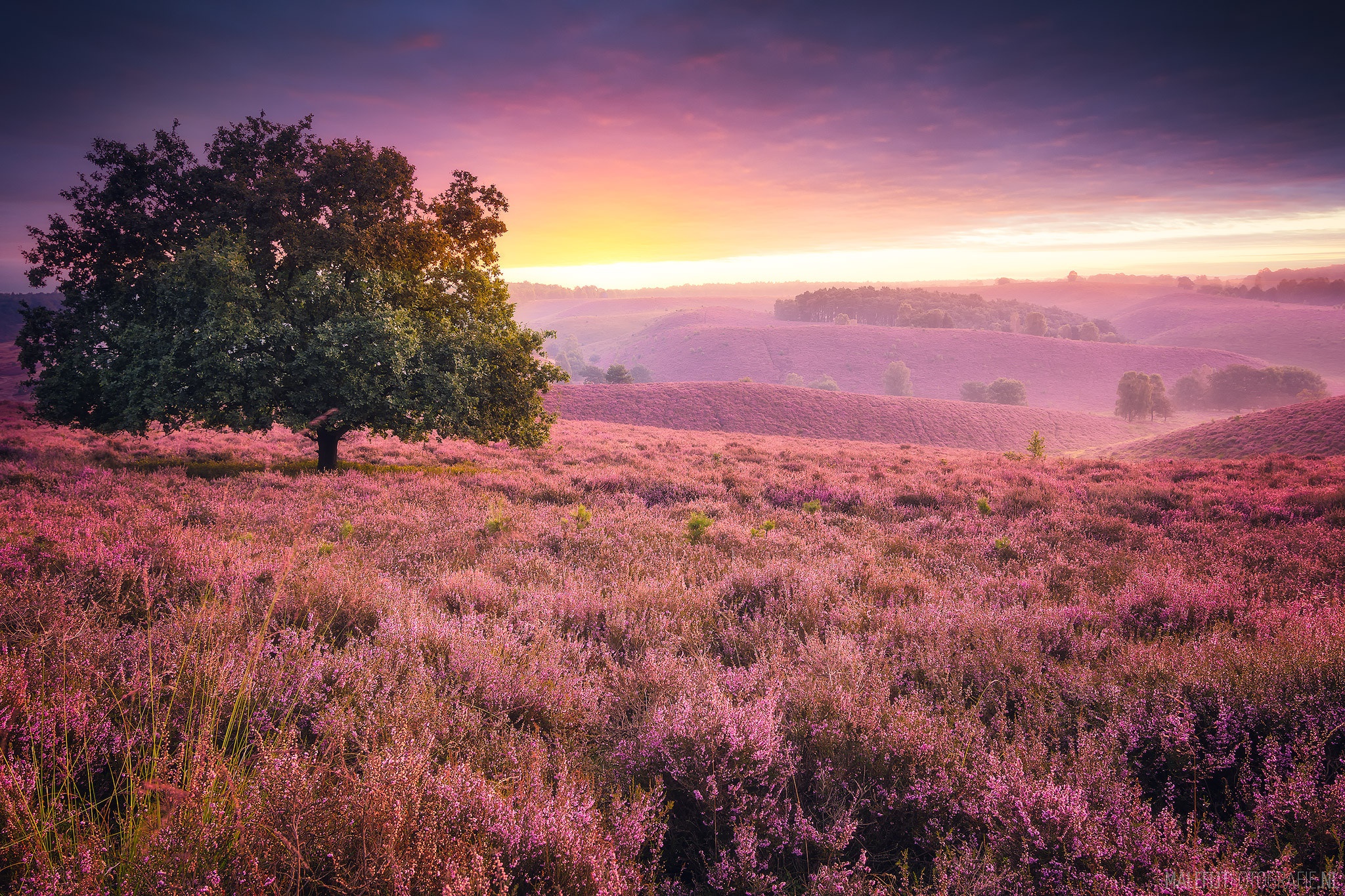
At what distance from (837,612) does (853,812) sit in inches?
97.2

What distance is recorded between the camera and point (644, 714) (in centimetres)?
327

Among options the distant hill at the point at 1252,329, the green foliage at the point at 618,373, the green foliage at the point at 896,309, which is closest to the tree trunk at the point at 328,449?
the green foliage at the point at 618,373

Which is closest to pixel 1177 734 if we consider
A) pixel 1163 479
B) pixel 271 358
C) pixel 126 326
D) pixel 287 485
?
pixel 287 485

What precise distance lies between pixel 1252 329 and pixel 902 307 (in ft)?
251

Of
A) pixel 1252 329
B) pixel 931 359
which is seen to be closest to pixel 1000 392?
pixel 931 359

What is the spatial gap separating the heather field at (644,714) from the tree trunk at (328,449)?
5239 mm

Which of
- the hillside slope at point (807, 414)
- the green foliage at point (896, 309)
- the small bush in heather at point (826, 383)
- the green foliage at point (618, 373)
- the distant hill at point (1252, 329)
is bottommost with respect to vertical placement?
the hillside slope at point (807, 414)

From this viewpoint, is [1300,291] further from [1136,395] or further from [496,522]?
[496,522]

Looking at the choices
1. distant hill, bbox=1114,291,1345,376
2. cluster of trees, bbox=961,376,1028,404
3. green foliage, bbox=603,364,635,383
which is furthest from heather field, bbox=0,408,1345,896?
distant hill, bbox=1114,291,1345,376

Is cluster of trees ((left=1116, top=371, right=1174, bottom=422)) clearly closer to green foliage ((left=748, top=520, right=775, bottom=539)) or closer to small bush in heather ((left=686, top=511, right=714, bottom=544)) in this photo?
green foliage ((left=748, top=520, right=775, bottom=539))

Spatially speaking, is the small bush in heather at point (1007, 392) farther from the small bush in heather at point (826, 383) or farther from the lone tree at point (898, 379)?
the small bush in heather at point (826, 383)

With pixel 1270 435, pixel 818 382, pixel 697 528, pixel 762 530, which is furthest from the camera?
pixel 818 382

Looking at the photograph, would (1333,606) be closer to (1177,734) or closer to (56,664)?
(1177,734)

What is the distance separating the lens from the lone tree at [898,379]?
9081 centimetres
